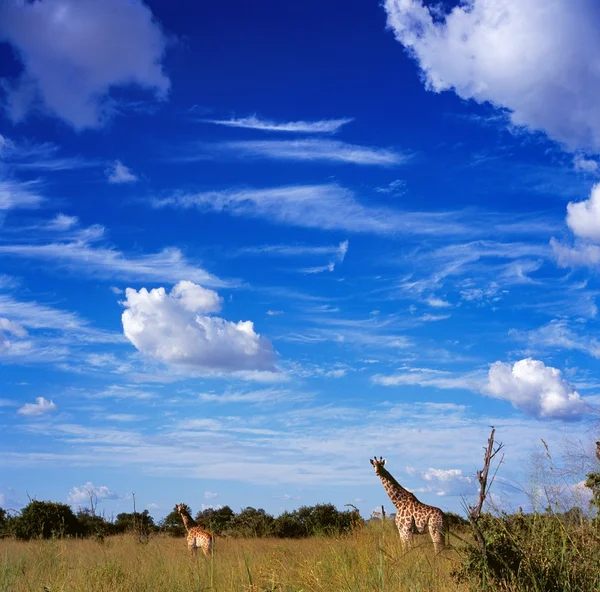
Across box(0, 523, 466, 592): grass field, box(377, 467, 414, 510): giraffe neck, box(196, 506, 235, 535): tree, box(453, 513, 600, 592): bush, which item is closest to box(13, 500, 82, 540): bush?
box(196, 506, 235, 535): tree

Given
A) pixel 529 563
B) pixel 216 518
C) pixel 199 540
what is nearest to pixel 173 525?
pixel 216 518

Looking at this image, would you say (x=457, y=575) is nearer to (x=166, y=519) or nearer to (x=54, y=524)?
(x=54, y=524)

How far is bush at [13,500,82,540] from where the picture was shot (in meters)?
26.6

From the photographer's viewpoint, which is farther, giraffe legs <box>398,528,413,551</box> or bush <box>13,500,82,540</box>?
bush <box>13,500,82,540</box>

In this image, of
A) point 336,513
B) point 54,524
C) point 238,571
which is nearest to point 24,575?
point 238,571

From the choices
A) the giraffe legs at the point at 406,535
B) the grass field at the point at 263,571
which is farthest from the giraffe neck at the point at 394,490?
the grass field at the point at 263,571

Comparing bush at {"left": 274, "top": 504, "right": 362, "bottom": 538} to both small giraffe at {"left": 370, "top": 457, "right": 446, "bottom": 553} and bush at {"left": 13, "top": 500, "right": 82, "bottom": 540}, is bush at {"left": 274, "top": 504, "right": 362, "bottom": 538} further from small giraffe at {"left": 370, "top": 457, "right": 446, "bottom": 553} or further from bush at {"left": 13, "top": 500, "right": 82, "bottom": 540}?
small giraffe at {"left": 370, "top": 457, "right": 446, "bottom": 553}

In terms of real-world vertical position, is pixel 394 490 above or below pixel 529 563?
above

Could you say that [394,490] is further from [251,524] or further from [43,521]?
[43,521]

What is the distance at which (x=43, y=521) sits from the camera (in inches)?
1069

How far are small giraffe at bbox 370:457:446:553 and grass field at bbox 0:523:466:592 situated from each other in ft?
1.11

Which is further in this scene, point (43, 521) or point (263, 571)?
point (43, 521)

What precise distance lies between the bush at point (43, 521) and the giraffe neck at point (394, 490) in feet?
51.4

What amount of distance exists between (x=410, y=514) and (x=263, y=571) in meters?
4.15
